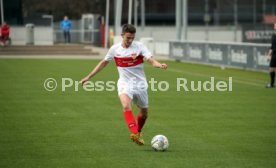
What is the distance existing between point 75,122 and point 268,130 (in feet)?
12.6

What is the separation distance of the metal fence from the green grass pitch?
582cm

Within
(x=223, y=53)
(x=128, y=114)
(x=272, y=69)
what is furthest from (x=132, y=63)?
(x=223, y=53)

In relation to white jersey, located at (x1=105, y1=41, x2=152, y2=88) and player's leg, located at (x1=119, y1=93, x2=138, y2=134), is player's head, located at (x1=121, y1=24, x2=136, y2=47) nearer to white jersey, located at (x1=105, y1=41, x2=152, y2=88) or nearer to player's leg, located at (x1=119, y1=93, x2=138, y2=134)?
white jersey, located at (x1=105, y1=41, x2=152, y2=88)

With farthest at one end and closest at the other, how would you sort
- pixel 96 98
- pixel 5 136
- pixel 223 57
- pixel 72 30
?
pixel 72 30 → pixel 223 57 → pixel 96 98 → pixel 5 136

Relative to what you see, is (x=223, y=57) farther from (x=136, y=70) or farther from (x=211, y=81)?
(x=136, y=70)

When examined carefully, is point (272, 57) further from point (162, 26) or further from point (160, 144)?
point (162, 26)

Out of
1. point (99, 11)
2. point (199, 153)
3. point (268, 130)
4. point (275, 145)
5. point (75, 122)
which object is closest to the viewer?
point (199, 153)

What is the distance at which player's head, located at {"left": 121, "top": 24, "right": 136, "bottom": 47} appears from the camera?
1178cm

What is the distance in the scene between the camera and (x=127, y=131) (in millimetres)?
13711

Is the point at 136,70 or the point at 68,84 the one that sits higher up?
the point at 136,70

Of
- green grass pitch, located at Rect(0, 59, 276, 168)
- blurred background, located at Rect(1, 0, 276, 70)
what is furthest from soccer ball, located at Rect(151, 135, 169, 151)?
blurred background, located at Rect(1, 0, 276, 70)

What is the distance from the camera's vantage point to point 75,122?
49.5ft

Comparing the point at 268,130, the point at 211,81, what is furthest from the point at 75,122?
the point at 211,81

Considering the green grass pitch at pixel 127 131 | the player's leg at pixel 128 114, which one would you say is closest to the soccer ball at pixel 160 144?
the green grass pitch at pixel 127 131
